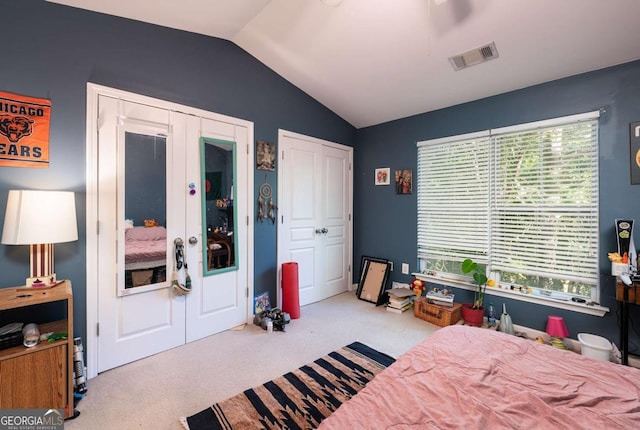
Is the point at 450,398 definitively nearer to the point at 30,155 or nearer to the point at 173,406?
the point at 173,406

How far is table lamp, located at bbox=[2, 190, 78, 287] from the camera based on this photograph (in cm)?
165

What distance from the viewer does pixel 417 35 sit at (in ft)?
7.75

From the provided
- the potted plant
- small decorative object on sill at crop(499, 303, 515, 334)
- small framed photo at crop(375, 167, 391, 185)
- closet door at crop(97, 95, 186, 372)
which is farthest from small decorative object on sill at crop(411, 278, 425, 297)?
closet door at crop(97, 95, 186, 372)

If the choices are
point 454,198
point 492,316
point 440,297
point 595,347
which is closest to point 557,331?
point 595,347

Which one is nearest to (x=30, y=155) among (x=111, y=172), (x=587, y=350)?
(x=111, y=172)

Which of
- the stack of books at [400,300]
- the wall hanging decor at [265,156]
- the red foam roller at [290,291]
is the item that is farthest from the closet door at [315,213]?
the stack of books at [400,300]

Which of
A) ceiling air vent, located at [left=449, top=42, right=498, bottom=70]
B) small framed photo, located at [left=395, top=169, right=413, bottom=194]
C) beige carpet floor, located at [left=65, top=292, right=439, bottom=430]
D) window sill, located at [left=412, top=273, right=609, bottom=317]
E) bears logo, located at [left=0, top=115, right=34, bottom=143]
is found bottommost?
beige carpet floor, located at [left=65, top=292, right=439, bottom=430]

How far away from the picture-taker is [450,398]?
1.01 m

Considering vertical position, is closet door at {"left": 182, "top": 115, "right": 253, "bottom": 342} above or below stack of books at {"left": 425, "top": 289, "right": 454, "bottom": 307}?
above

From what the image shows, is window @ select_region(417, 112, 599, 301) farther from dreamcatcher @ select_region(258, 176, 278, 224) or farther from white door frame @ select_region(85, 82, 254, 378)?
white door frame @ select_region(85, 82, 254, 378)

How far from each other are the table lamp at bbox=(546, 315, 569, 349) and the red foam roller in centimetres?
247

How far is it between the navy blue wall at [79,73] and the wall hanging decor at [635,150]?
3.51 meters

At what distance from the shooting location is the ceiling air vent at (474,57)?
2355mm

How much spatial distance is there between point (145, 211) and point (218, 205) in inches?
25.6
